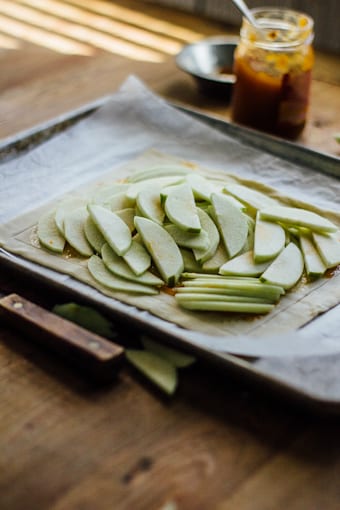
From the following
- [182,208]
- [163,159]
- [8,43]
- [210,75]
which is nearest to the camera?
[182,208]

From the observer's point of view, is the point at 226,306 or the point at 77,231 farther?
the point at 77,231

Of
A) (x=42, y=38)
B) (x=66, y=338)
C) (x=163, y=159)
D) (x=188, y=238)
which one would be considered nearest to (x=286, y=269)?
(x=188, y=238)

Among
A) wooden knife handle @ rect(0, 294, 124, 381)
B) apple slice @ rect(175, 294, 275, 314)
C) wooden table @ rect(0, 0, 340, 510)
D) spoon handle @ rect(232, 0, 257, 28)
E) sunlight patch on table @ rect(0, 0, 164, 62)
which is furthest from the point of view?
sunlight patch on table @ rect(0, 0, 164, 62)

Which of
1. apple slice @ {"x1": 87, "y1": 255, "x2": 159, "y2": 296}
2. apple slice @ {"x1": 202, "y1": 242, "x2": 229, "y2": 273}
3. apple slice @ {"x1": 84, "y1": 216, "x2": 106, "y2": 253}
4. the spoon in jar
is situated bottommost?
apple slice @ {"x1": 87, "y1": 255, "x2": 159, "y2": 296}

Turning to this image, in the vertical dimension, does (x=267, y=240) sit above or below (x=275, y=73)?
below

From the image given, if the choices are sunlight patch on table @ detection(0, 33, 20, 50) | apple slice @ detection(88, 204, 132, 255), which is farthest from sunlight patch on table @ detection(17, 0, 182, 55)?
apple slice @ detection(88, 204, 132, 255)

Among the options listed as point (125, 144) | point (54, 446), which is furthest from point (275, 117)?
point (54, 446)

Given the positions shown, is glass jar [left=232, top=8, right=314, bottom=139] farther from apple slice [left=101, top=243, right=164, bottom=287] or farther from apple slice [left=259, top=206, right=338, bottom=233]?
apple slice [left=101, top=243, right=164, bottom=287]

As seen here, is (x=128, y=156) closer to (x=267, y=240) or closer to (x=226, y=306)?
(x=267, y=240)
